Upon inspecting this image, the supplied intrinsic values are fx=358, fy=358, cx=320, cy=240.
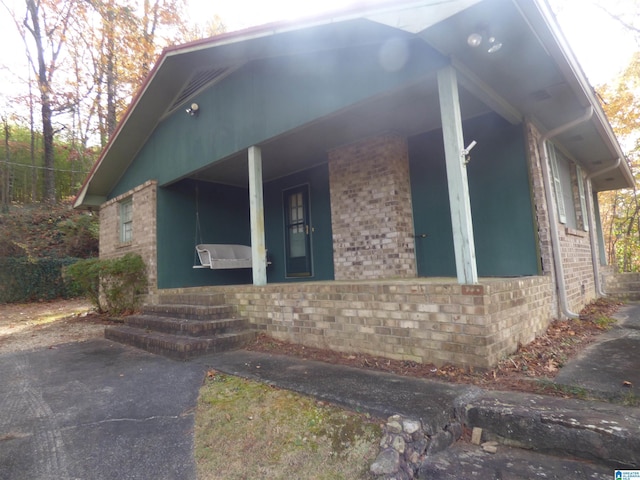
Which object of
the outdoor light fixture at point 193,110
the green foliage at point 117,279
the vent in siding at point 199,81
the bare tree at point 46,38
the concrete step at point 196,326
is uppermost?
the bare tree at point 46,38

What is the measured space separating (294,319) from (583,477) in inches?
118

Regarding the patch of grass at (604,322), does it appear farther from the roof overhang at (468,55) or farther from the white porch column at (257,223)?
the white porch column at (257,223)

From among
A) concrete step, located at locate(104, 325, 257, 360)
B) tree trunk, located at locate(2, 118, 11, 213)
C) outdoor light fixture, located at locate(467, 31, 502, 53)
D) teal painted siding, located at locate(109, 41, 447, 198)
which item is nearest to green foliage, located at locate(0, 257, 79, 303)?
tree trunk, located at locate(2, 118, 11, 213)

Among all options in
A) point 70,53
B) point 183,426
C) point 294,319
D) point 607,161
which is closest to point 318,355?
point 294,319

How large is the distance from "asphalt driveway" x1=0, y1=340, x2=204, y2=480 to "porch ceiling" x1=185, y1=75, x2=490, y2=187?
339 centimetres

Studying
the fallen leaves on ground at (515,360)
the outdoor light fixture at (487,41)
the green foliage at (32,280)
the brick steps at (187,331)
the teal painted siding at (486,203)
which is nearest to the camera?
the fallen leaves on ground at (515,360)

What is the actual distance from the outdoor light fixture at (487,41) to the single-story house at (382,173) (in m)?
0.02

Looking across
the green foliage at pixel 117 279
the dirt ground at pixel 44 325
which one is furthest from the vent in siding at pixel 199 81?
the dirt ground at pixel 44 325

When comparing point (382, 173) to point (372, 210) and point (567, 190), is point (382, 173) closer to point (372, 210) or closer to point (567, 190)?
point (372, 210)

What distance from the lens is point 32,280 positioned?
1130cm

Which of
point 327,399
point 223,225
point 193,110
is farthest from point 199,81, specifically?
point 327,399

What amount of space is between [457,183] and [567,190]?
427cm

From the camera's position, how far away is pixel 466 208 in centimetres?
317

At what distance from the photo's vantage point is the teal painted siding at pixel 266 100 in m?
3.81
